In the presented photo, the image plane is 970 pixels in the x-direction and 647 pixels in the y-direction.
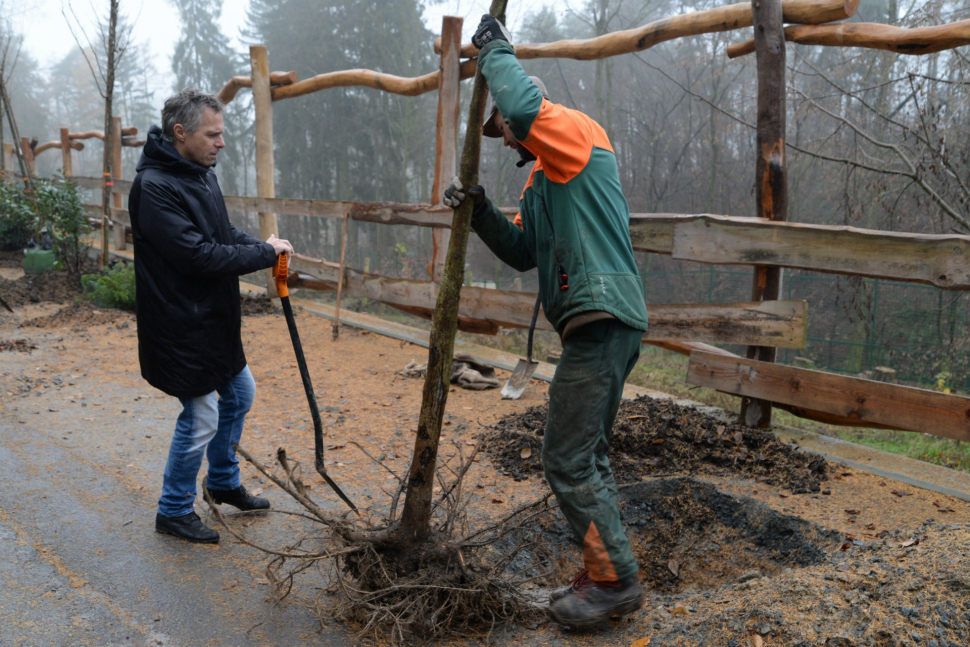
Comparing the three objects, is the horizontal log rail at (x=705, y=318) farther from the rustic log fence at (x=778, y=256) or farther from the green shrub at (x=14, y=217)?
the green shrub at (x=14, y=217)

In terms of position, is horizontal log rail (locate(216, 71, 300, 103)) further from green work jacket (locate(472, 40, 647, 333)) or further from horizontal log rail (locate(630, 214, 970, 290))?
green work jacket (locate(472, 40, 647, 333))

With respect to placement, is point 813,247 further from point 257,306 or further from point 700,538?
point 257,306

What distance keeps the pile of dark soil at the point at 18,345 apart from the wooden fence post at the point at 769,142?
6593 mm

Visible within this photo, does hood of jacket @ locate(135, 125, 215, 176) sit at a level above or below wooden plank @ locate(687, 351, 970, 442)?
above

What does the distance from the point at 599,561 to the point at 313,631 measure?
1073mm

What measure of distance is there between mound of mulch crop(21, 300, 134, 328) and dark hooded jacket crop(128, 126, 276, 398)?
5.76 metres

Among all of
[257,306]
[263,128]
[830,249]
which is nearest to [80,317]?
[257,306]

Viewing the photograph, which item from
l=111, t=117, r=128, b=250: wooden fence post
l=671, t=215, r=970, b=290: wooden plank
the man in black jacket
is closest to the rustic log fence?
l=671, t=215, r=970, b=290: wooden plank

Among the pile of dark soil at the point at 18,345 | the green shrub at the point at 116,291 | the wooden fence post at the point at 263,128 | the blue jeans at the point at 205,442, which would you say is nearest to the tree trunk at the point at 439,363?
the blue jeans at the point at 205,442

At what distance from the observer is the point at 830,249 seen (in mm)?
3973

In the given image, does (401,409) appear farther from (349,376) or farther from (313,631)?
(313,631)

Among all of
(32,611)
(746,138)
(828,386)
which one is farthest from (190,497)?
(746,138)

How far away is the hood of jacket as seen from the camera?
2934 mm

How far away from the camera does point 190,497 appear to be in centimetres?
316
